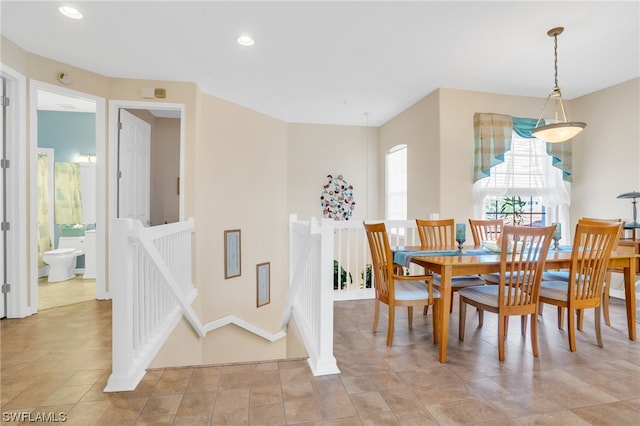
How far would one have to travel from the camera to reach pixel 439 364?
87.2 inches

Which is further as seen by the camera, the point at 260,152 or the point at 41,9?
A: the point at 260,152

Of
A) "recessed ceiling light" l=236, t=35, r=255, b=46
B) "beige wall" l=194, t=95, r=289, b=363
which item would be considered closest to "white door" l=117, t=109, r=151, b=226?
"beige wall" l=194, t=95, r=289, b=363

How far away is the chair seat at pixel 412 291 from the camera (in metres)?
2.47

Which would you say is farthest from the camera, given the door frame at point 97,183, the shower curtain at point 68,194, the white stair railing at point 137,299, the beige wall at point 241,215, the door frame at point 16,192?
the shower curtain at point 68,194

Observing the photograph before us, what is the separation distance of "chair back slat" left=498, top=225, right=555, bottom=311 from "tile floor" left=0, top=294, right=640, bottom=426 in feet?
1.46

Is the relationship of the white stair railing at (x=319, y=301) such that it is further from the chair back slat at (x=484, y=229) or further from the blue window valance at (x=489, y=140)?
the blue window valance at (x=489, y=140)

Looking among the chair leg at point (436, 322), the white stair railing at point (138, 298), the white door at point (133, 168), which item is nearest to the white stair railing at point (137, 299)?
the white stair railing at point (138, 298)

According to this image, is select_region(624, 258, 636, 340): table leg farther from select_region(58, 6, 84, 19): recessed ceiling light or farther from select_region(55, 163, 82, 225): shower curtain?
select_region(55, 163, 82, 225): shower curtain

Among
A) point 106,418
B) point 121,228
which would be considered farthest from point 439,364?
point 121,228

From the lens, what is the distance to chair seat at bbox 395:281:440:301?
2469mm

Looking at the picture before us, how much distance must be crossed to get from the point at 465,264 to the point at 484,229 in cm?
158

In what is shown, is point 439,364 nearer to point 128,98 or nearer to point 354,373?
point 354,373

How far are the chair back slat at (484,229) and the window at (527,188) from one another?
0.74 m

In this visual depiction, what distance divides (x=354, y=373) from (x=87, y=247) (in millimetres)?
4908
